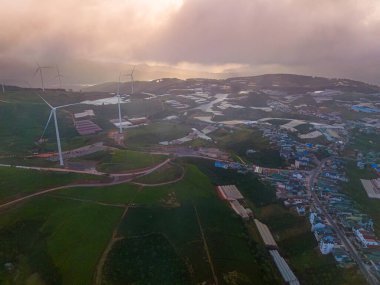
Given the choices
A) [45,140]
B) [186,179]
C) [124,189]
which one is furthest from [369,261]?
[45,140]

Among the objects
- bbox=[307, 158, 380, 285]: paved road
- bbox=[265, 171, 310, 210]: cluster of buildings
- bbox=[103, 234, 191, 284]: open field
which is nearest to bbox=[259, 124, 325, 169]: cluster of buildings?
bbox=[265, 171, 310, 210]: cluster of buildings

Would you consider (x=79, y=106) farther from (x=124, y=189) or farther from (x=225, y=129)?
(x=124, y=189)

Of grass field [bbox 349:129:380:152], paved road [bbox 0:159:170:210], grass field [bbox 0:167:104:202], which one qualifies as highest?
grass field [bbox 0:167:104:202]

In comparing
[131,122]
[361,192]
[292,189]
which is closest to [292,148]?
[361,192]

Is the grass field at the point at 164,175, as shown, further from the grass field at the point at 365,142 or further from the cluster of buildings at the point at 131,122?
the grass field at the point at 365,142

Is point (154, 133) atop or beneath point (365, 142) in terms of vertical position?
atop

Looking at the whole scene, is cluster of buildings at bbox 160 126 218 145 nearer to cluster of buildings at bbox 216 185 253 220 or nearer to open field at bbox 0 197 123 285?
cluster of buildings at bbox 216 185 253 220

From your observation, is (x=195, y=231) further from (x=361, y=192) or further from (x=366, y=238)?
(x=361, y=192)

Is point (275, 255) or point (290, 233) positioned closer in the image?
point (275, 255)
